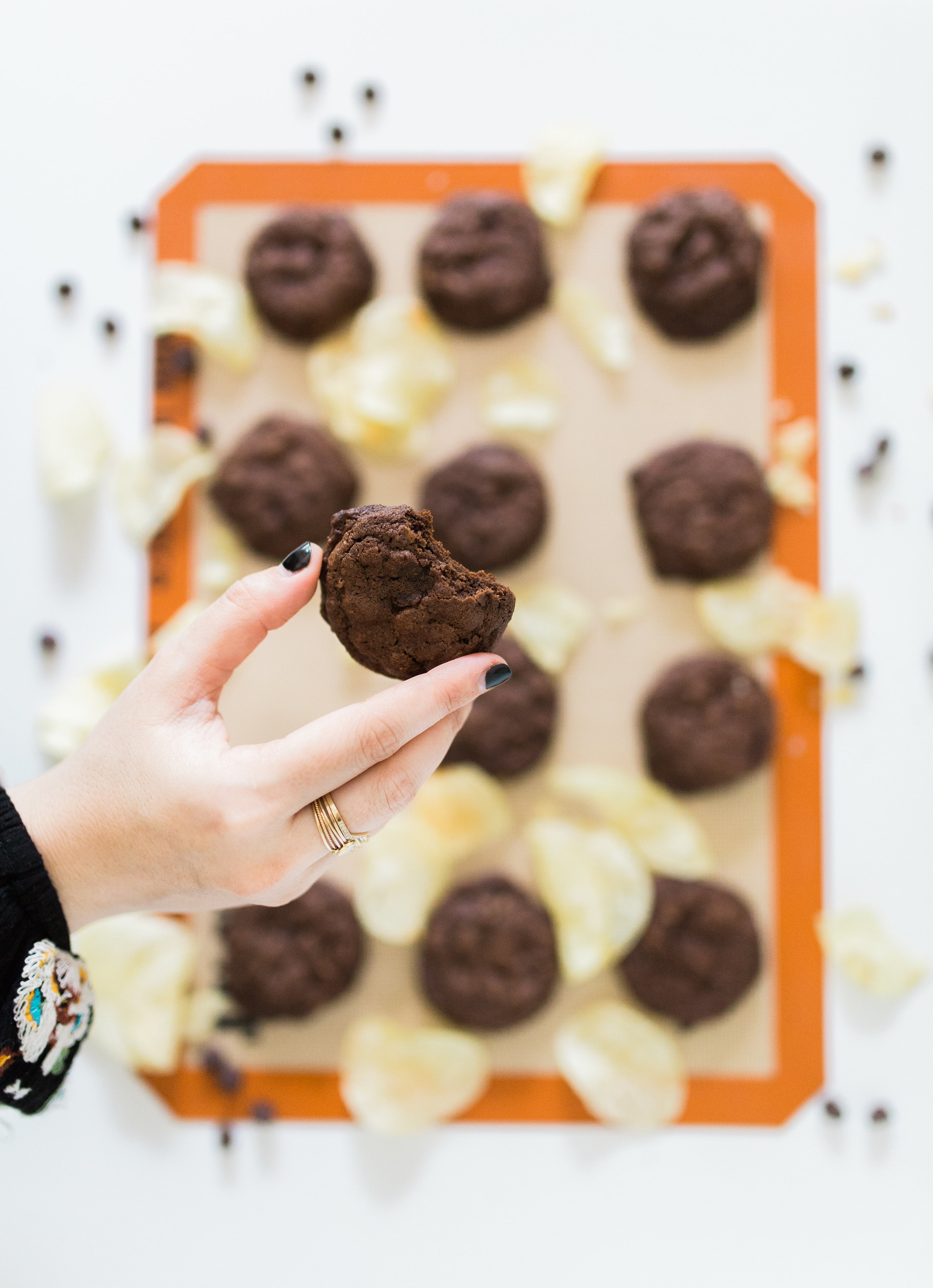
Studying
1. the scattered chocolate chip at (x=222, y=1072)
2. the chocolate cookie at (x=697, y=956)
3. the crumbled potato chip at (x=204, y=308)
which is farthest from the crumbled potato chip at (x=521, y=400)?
the scattered chocolate chip at (x=222, y=1072)

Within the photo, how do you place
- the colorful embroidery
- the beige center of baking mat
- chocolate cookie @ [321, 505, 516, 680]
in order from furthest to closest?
the beige center of baking mat, the colorful embroidery, chocolate cookie @ [321, 505, 516, 680]

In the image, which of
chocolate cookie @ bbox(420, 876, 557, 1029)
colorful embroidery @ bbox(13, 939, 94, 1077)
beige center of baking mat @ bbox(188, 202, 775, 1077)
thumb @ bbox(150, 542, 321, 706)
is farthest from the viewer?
beige center of baking mat @ bbox(188, 202, 775, 1077)

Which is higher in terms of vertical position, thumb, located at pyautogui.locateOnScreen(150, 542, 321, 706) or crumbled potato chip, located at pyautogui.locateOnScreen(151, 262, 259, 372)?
crumbled potato chip, located at pyautogui.locateOnScreen(151, 262, 259, 372)

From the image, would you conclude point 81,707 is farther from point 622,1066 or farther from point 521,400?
point 622,1066

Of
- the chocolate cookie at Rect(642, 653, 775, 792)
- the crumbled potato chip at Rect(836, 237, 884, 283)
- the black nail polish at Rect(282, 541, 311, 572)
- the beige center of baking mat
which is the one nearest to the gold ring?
the black nail polish at Rect(282, 541, 311, 572)

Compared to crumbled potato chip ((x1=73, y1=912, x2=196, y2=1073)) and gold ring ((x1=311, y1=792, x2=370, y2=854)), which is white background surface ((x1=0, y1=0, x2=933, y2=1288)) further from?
gold ring ((x1=311, y1=792, x2=370, y2=854))

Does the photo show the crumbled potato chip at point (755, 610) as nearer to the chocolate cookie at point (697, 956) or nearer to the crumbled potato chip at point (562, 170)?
the chocolate cookie at point (697, 956)

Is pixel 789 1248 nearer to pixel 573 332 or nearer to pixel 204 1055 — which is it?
pixel 204 1055

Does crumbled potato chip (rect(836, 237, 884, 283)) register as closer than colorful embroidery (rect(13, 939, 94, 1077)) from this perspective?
No
